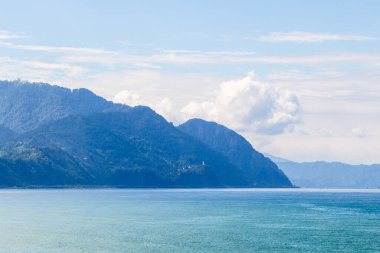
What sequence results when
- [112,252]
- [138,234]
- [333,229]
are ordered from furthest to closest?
[333,229] → [138,234] → [112,252]

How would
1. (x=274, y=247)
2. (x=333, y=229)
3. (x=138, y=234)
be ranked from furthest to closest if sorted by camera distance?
(x=333, y=229) < (x=138, y=234) < (x=274, y=247)

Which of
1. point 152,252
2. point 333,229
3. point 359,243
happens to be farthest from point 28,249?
point 333,229

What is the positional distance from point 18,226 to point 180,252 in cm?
7904

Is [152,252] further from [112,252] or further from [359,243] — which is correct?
[359,243]

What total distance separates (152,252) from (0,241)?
4248cm

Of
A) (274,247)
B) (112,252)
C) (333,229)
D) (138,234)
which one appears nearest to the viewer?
(112,252)

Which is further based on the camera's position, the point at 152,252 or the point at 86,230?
the point at 86,230

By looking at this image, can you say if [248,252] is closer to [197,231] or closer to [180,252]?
[180,252]

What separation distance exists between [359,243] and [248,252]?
3312 centimetres

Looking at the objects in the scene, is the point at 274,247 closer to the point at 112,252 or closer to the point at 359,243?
the point at 359,243

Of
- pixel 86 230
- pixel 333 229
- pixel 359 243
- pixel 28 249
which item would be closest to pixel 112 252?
pixel 28 249

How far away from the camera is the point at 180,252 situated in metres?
140

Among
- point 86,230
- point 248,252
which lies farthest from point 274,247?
point 86,230

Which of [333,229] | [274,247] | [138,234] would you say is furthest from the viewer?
[333,229]
